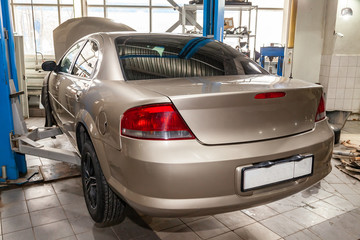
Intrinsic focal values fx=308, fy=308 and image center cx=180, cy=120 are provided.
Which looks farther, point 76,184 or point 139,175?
point 76,184

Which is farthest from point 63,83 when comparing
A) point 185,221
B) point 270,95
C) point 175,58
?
point 270,95

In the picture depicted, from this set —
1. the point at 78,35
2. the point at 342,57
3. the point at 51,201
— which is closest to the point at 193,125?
the point at 51,201

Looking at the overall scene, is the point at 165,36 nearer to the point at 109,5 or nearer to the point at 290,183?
the point at 290,183

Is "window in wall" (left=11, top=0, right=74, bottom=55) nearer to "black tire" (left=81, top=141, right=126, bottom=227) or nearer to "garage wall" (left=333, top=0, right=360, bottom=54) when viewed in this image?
"garage wall" (left=333, top=0, right=360, bottom=54)

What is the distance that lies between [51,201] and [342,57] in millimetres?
6009

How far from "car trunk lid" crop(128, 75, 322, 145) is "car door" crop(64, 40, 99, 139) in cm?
57

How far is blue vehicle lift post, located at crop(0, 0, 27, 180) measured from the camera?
107 inches

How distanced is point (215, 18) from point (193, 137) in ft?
10.6

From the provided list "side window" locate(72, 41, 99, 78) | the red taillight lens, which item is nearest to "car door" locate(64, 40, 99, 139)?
"side window" locate(72, 41, 99, 78)

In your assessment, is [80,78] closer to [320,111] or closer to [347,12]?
[320,111]

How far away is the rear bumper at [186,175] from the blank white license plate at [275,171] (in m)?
0.03

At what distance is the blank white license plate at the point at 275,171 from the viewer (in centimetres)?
147

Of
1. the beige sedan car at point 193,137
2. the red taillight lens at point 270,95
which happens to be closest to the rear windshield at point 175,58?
the beige sedan car at point 193,137

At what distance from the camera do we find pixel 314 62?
664 cm
